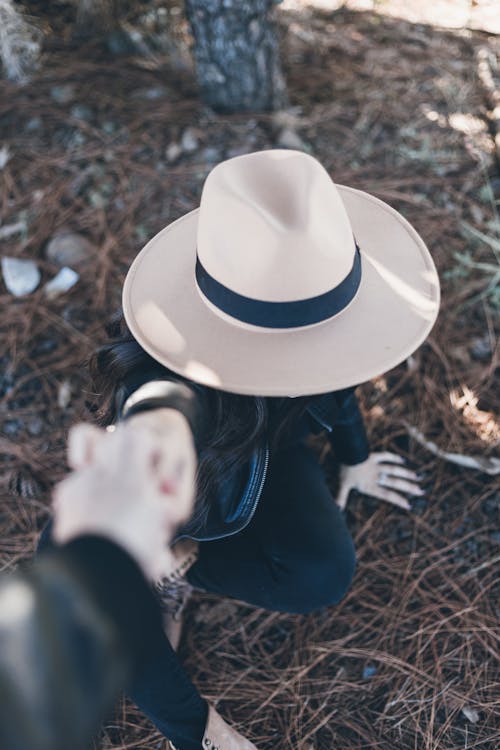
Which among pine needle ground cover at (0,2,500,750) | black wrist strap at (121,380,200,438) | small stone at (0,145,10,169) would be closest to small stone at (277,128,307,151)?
pine needle ground cover at (0,2,500,750)

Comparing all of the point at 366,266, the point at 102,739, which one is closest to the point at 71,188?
the point at 366,266

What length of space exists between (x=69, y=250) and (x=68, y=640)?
1930mm

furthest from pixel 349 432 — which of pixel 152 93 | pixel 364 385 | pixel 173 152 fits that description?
pixel 152 93

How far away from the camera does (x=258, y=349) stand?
1.15 metres

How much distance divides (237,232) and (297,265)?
0.43 ft

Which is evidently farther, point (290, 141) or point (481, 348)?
point (290, 141)

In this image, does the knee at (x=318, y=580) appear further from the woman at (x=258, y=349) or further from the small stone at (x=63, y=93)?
the small stone at (x=63, y=93)

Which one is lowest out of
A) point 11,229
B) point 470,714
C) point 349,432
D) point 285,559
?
point 470,714

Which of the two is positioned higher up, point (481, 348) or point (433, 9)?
point (433, 9)

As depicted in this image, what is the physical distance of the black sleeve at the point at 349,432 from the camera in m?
1.62

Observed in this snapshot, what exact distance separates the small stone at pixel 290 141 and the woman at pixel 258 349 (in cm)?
109

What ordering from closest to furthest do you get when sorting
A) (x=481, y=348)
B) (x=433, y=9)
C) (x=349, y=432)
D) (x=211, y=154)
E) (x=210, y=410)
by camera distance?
1. (x=210, y=410)
2. (x=349, y=432)
3. (x=481, y=348)
4. (x=211, y=154)
5. (x=433, y=9)

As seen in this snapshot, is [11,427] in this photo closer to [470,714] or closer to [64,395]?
[64,395]

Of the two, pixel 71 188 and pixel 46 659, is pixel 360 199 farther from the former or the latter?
pixel 71 188
